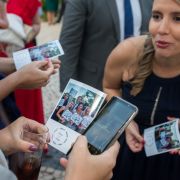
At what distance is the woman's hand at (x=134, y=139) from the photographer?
201 cm

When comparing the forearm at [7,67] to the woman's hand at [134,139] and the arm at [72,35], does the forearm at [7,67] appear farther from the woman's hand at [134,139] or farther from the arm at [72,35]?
the woman's hand at [134,139]

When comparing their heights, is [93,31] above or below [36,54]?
below

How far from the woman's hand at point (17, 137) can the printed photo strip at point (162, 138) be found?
0.60 m

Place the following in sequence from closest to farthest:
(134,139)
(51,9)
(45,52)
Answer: (134,139) < (45,52) < (51,9)

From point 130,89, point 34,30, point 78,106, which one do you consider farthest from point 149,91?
point 34,30

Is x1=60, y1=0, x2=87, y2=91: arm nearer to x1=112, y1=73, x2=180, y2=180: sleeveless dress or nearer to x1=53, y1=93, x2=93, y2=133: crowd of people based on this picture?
x1=112, y1=73, x2=180, y2=180: sleeveless dress

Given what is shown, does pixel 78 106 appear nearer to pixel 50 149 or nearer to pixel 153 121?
pixel 153 121

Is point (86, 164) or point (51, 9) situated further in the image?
point (51, 9)

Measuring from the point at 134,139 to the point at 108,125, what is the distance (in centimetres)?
54

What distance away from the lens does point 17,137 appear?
1572 mm

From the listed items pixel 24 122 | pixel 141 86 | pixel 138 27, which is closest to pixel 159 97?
pixel 141 86

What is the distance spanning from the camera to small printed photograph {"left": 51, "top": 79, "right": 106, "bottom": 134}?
1687mm

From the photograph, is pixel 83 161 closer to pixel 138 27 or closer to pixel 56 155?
pixel 138 27

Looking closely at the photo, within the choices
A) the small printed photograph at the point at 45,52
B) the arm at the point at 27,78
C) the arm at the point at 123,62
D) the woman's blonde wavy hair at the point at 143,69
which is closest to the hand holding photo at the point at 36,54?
the small printed photograph at the point at 45,52
